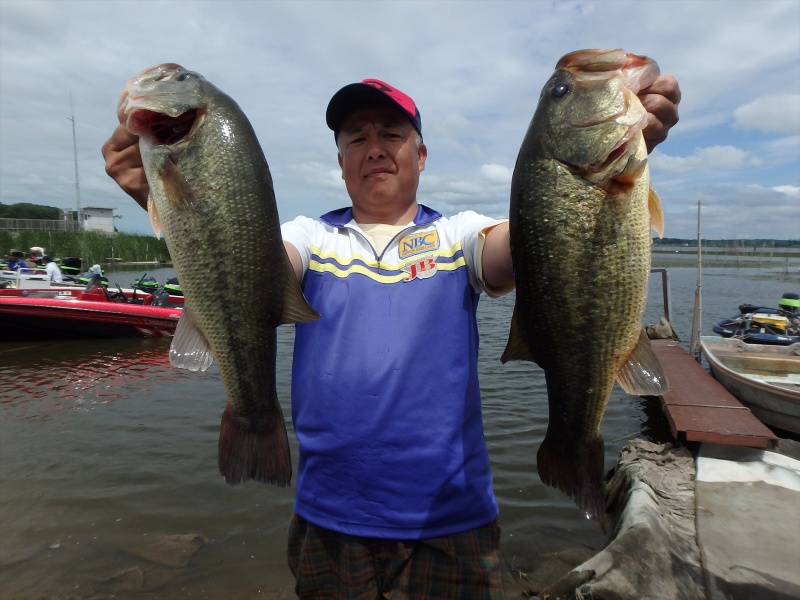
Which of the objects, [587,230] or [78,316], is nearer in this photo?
[587,230]

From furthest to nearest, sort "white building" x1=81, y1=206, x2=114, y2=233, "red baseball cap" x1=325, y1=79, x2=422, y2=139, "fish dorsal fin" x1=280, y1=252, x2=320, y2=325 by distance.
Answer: "white building" x1=81, y1=206, x2=114, y2=233 → "red baseball cap" x1=325, y1=79, x2=422, y2=139 → "fish dorsal fin" x1=280, y1=252, x2=320, y2=325

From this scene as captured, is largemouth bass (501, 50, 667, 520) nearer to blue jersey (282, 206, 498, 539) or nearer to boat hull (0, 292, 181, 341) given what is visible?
blue jersey (282, 206, 498, 539)

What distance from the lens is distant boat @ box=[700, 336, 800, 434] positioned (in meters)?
8.78

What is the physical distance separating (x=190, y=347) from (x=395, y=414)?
106 centimetres

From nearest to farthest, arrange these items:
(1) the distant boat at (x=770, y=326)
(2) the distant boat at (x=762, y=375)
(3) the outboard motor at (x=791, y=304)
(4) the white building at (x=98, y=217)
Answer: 1. (2) the distant boat at (x=762, y=375)
2. (1) the distant boat at (x=770, y=326)
3. (3) the outboard motor at (x=791, y=304)
4. (4) the white building at (x=98, y=217)

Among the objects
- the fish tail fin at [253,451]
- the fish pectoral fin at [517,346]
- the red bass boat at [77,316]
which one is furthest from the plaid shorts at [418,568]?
the red bass boat at [77,316]

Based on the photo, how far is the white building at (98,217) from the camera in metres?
71.0

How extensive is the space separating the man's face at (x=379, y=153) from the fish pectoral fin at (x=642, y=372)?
1.39 metres

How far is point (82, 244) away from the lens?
4203 centimetres

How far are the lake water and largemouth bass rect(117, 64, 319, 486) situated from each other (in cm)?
366

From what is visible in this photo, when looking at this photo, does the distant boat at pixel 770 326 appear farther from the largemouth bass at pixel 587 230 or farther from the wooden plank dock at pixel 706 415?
the largemouth bass at pixel 587 230

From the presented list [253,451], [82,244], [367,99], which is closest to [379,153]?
[367,99]

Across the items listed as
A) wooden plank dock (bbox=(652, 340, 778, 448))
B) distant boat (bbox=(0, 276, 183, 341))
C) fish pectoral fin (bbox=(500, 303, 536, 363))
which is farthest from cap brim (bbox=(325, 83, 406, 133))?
distant boat (bbox=(0, 276, 183, 341))

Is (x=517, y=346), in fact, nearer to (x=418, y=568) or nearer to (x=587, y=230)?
(x=587, y=230)
